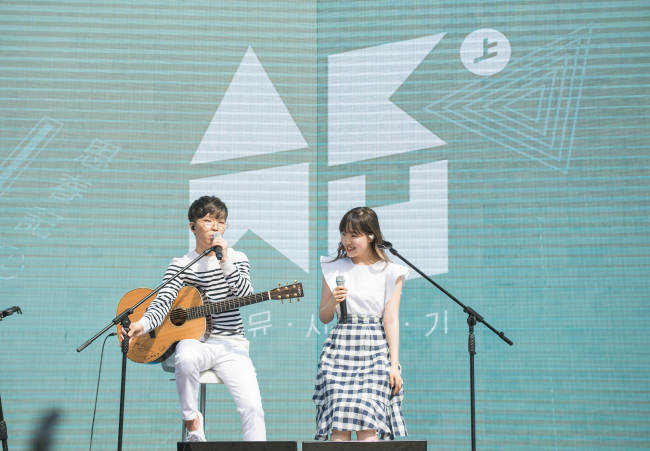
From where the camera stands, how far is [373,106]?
3.73m

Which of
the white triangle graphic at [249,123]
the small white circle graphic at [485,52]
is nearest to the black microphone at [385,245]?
the white triangle graphic at [249,123]

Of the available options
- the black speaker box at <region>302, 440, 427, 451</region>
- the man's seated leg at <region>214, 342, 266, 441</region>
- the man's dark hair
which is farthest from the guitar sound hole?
the black speaker box at <region>302, 440, 427, 451</region>

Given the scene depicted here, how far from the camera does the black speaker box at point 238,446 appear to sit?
2.20 meters

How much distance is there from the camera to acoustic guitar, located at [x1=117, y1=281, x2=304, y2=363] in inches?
111

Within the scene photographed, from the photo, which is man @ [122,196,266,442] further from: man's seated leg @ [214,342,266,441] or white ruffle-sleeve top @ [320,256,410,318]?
white ruffle-sleeve top @ [320,256,410,318]

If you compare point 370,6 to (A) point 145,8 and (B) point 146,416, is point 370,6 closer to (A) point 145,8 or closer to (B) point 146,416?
(A) point 145,8

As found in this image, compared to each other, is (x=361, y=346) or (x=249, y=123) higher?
(x=249, y=123)

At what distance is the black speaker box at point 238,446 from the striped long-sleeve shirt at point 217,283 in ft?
2.42

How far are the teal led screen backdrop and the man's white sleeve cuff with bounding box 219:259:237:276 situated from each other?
867 mm

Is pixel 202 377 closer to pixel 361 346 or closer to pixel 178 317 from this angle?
pixel 178 317

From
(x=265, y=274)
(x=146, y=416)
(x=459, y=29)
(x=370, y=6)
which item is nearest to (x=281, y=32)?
(x=370, y=6)

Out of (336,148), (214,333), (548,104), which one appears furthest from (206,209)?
(548,104)

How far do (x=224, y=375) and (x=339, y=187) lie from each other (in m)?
1.54

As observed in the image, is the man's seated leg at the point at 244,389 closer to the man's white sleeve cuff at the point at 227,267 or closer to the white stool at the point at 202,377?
the white stool at the point at 202,377
